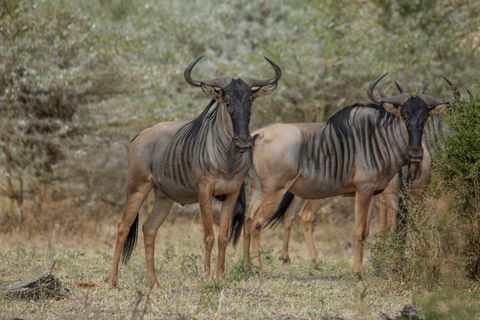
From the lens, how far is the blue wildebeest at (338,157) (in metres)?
7.07

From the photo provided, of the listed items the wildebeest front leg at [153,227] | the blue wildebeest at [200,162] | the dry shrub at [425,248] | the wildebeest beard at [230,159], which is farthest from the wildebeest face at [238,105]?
the dry shrub at [425,248]

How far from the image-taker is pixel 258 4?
1745 centimetres

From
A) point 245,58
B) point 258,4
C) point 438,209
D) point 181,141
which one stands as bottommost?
point 438,209

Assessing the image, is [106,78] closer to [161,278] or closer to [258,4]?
[161,278]

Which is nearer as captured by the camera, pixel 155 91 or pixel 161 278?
pixel 161 278

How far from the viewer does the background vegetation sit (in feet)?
34.3

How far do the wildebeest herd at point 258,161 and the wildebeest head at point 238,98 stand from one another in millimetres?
10

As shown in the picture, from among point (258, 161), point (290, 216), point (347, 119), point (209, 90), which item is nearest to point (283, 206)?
point (290, 216)

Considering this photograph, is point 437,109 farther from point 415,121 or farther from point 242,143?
point 242,143

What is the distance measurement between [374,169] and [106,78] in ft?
20.5

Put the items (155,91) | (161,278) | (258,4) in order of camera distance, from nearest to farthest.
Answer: (161,278)
(155,91)
(258,4)

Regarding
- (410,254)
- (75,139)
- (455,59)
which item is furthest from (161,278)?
(455,59)

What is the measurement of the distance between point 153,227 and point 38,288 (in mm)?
1668

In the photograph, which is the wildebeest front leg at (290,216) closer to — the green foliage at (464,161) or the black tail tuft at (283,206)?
the black tail tuft at (283,206)
